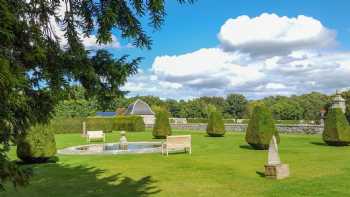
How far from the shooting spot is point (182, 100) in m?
114

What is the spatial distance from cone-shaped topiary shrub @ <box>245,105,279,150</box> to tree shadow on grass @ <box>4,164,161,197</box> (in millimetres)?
7999

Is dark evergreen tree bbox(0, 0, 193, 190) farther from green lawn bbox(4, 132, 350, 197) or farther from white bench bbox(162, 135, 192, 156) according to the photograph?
white bench bbox(162, 135, 192, 156)

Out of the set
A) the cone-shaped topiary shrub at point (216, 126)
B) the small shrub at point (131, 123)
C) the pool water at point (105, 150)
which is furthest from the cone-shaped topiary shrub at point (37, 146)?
the small shrub at point (131, 123)

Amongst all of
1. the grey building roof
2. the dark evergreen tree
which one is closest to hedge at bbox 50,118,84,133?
the grey building roof

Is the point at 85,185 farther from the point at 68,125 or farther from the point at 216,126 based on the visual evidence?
the point at 68,125

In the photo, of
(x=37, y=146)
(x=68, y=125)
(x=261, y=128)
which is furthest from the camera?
(x=68, y=125)

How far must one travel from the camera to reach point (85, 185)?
32.2ft

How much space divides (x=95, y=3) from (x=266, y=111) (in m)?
14.8

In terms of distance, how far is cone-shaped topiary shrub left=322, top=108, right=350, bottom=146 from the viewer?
18.5 metres

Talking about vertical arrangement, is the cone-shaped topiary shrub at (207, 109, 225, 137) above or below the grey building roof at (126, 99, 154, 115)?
below

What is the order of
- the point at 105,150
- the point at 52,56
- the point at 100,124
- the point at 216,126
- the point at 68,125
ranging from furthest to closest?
the point at 100,124, the point at 68,125, the point at 216,126, the point at 105,150, the point at 52,56

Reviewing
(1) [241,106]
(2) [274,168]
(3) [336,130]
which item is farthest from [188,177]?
(1) [241,106]

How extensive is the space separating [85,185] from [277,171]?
492 centimetres

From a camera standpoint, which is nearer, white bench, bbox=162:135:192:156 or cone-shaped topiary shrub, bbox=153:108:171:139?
white bench, bbox=162:135:192:156
